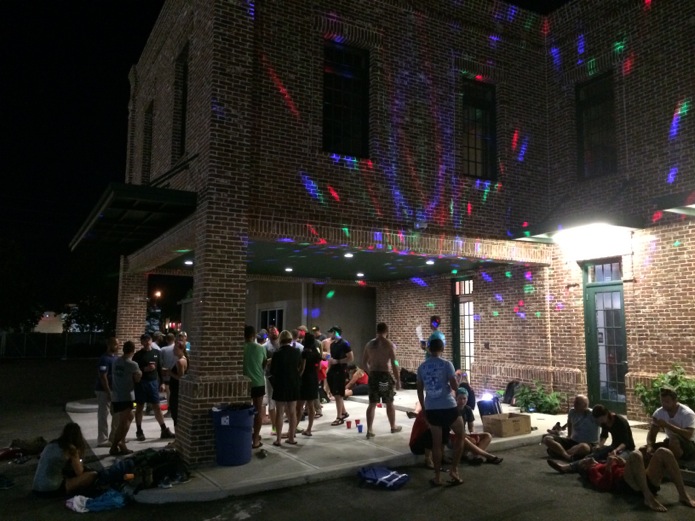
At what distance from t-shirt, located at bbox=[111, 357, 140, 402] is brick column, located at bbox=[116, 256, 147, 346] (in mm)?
6133

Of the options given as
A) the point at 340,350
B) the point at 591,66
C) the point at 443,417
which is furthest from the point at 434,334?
the point at 591,66

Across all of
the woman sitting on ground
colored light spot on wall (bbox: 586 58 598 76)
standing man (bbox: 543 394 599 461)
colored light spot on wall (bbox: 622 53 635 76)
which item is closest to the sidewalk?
the woman sitting on ground

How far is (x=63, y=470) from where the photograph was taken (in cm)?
670

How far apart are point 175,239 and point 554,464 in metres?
7.58

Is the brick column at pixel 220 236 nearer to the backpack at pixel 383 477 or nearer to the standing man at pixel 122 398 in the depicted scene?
the standing man at pixel 122 398

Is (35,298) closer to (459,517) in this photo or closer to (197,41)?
(197,41)

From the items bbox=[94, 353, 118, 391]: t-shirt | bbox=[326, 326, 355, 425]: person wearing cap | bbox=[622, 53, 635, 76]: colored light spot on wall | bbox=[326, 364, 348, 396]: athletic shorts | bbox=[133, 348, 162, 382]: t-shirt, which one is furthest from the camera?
bbox=[622, 53, 635, 76]: colored light spot on wall

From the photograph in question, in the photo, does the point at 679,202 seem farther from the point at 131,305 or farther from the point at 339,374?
the point at 131,305

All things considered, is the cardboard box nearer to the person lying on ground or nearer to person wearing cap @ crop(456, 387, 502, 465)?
person wearing cap @ crop(456, 387, 502, 465)

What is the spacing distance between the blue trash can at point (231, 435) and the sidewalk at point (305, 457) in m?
0.15

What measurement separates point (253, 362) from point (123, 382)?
2.16 meters

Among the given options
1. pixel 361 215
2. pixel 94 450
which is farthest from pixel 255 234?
pixel 94 450

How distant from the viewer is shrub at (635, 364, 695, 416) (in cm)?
952

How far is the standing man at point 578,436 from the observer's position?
795cm
